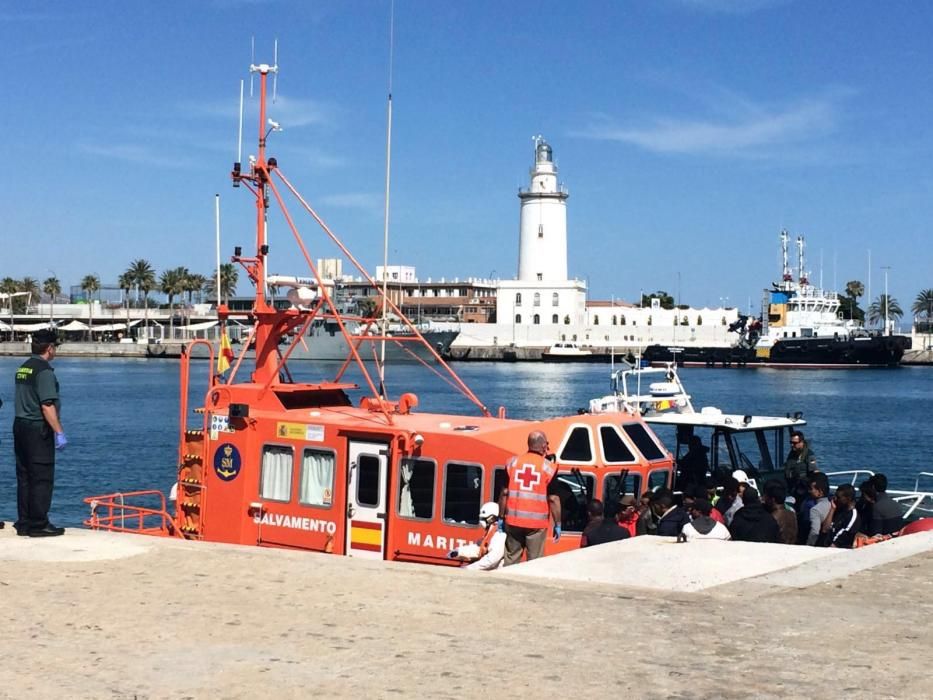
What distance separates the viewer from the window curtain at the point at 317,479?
39.9 feet

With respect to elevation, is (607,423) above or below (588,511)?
above

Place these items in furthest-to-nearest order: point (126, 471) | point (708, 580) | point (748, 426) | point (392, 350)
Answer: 1. point (392, 350)
2. point (126, 471)
3. point (748, 426)
4. point (708, 580)

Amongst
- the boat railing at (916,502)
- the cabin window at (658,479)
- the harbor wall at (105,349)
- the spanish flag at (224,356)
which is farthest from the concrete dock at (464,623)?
the harbor wall at (105,349)

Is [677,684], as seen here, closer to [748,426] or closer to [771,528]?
[771,528]

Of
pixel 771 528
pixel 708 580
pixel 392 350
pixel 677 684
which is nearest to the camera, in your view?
pixel 677 684

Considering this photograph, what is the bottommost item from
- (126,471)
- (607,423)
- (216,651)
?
(126,471)

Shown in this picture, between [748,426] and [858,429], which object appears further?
[858,429]

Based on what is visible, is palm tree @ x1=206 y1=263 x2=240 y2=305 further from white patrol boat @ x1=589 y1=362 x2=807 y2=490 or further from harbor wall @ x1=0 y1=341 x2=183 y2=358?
white patrol boat @ x1=589 y1=362 x2=807 y2=490

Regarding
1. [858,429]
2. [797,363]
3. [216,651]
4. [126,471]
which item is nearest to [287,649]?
[216,651]

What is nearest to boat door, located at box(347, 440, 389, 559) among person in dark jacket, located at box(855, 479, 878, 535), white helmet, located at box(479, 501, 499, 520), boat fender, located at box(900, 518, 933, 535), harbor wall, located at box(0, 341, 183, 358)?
white helmet, located at box(479, 501, 499, 520)

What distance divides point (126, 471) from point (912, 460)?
2568 cm

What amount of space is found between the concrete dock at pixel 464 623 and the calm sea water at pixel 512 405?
16.8 metres

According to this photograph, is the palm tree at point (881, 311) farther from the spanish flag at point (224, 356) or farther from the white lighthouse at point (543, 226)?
the spanish flag at point (224, 356)

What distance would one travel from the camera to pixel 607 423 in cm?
1178
